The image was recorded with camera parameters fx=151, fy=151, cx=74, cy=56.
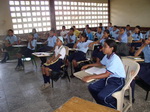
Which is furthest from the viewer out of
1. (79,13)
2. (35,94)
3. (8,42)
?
(79,13)

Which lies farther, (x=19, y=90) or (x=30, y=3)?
(x=30, y=3)

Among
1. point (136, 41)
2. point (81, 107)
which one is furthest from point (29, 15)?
point (81, 107)

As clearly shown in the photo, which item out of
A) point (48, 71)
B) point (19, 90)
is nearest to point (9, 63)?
point (19, 90)

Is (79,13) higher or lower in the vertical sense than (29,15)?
higher

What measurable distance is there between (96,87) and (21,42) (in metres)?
4.85

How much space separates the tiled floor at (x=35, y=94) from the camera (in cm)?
251

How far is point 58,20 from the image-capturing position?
730 centimetres

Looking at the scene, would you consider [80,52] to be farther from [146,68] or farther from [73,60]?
[146,68]

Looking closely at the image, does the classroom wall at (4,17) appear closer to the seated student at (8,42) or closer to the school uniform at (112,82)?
the seated student at (8,42)

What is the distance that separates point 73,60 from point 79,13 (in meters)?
4.79

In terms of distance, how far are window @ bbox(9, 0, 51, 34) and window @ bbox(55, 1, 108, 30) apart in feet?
2.02

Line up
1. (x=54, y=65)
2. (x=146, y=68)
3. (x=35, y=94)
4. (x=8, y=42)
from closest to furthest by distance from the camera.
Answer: (x=146, y=68) < (x=35, y=94) < (x=54, y=65) < (x=8, y=42)

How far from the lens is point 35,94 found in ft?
9.83

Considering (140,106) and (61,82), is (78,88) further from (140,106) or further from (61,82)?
(140,106)
